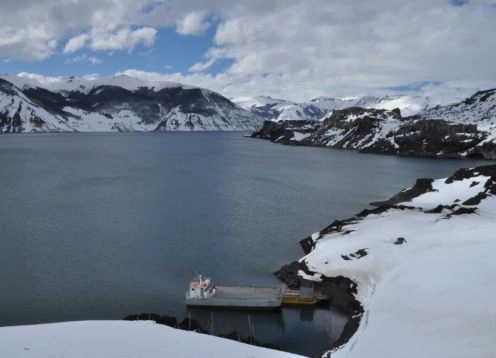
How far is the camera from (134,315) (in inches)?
1314

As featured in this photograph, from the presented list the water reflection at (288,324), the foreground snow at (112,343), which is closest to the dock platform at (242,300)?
the water reflection at (288,324)

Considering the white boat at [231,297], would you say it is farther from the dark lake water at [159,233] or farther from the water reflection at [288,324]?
the dark lake water at [159,233]

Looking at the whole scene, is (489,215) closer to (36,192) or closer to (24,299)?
(24,299)

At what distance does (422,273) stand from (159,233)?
1183 inches

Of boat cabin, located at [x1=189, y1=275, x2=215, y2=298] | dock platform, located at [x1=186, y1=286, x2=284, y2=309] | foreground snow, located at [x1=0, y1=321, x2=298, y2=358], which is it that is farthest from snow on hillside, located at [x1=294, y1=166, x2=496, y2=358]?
boat cabin, located at [x1=189, y1=275, x2=215, y2=298]

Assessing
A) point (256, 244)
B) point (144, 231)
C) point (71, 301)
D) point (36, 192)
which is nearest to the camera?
point (71, 301)

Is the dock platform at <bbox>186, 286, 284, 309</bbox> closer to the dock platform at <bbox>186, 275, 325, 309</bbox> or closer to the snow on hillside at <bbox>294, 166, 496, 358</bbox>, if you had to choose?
the dock platform at <bbox>186, 275, 325, 309</bbox>

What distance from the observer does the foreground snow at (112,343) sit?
67.1ft

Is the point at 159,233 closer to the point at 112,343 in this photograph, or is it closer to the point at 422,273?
the point at 422,273

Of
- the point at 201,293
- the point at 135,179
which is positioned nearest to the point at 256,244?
the point at 201,293

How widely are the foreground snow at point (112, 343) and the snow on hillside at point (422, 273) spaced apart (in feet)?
23.2

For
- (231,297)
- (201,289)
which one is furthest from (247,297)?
(201,289)

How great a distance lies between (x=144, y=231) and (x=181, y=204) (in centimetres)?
1668

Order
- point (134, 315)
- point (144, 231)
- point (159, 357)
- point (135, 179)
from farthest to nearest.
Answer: point (135, 179) < point (144, 231) < point (134, 315) < point (159, 357)
